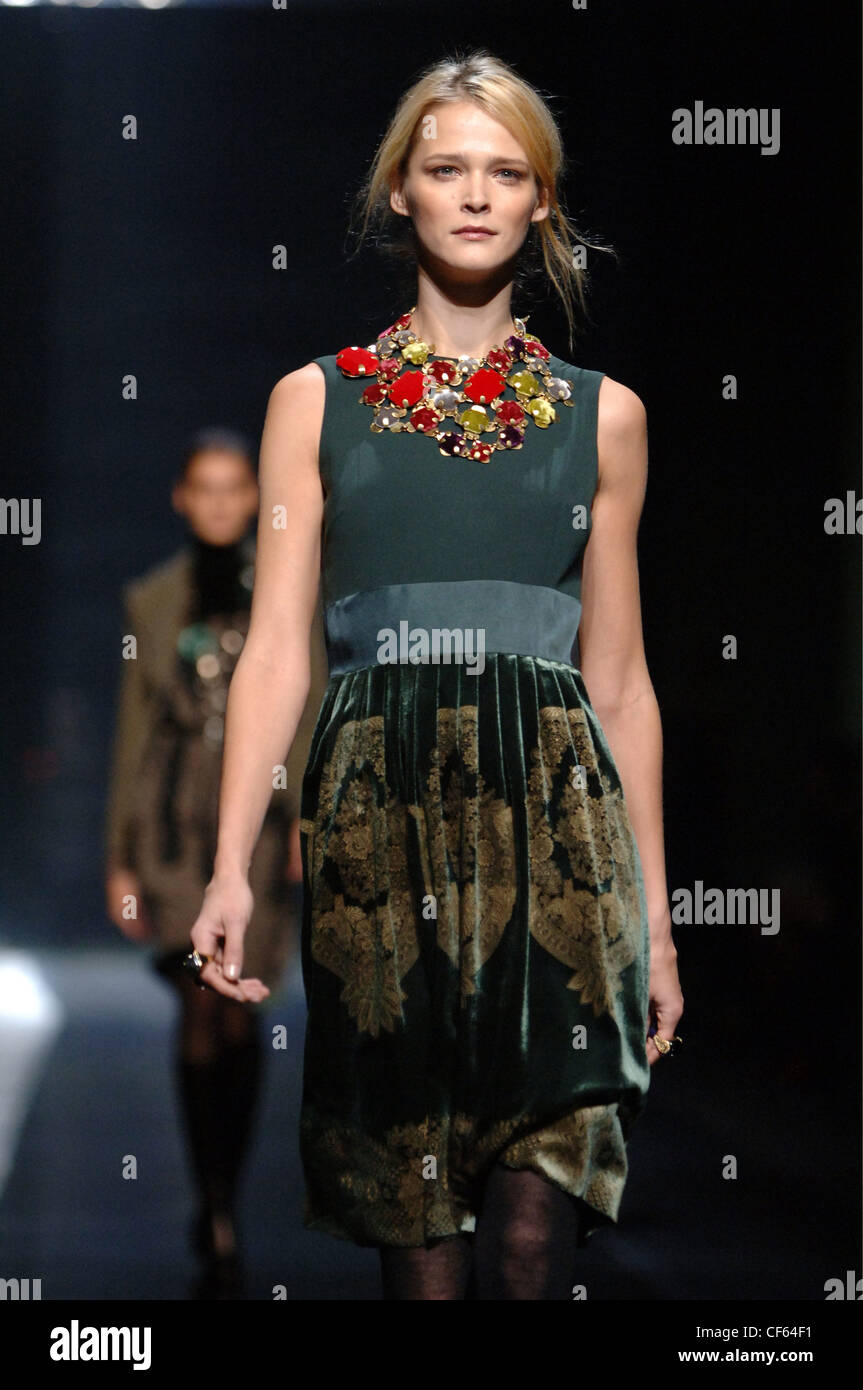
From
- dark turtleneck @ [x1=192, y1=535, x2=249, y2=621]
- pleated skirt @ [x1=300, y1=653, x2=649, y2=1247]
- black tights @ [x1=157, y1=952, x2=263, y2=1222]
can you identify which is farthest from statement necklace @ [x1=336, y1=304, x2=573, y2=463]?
black tights @ [x1=157, y1=952, x2=263, y2=1222]

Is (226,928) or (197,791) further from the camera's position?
(197,791)

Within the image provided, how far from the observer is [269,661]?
8.14ft

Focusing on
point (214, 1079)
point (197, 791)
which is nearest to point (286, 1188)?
point (214, 1079)

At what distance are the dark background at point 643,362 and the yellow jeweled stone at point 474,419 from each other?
1.89 feet

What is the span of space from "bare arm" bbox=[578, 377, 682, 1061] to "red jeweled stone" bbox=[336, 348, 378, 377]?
0.29 meters

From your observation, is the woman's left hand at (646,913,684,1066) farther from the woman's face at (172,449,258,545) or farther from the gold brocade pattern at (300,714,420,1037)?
the woman's face at (172,449,258,545)

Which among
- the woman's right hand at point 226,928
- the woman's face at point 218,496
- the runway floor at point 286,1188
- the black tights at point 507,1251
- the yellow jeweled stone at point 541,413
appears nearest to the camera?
the black tights at point 507,1251

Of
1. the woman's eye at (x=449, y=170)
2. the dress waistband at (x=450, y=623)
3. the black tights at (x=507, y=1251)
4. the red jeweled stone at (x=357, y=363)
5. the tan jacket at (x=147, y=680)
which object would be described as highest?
the woman's eye at (x=449, y=170)

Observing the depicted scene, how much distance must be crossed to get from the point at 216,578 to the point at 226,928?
3.58 ft

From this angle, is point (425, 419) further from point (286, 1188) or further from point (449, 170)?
point (286, 1188)

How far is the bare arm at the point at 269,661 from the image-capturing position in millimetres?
2430

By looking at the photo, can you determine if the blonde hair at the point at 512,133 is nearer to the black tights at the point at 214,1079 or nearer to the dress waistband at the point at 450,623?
the dress waistband at the point at 450,623

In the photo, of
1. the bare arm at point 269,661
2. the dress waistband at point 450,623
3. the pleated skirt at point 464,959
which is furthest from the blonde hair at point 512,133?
the pleated skirt at point 464,959

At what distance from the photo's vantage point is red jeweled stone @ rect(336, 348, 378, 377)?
253 centimetres
